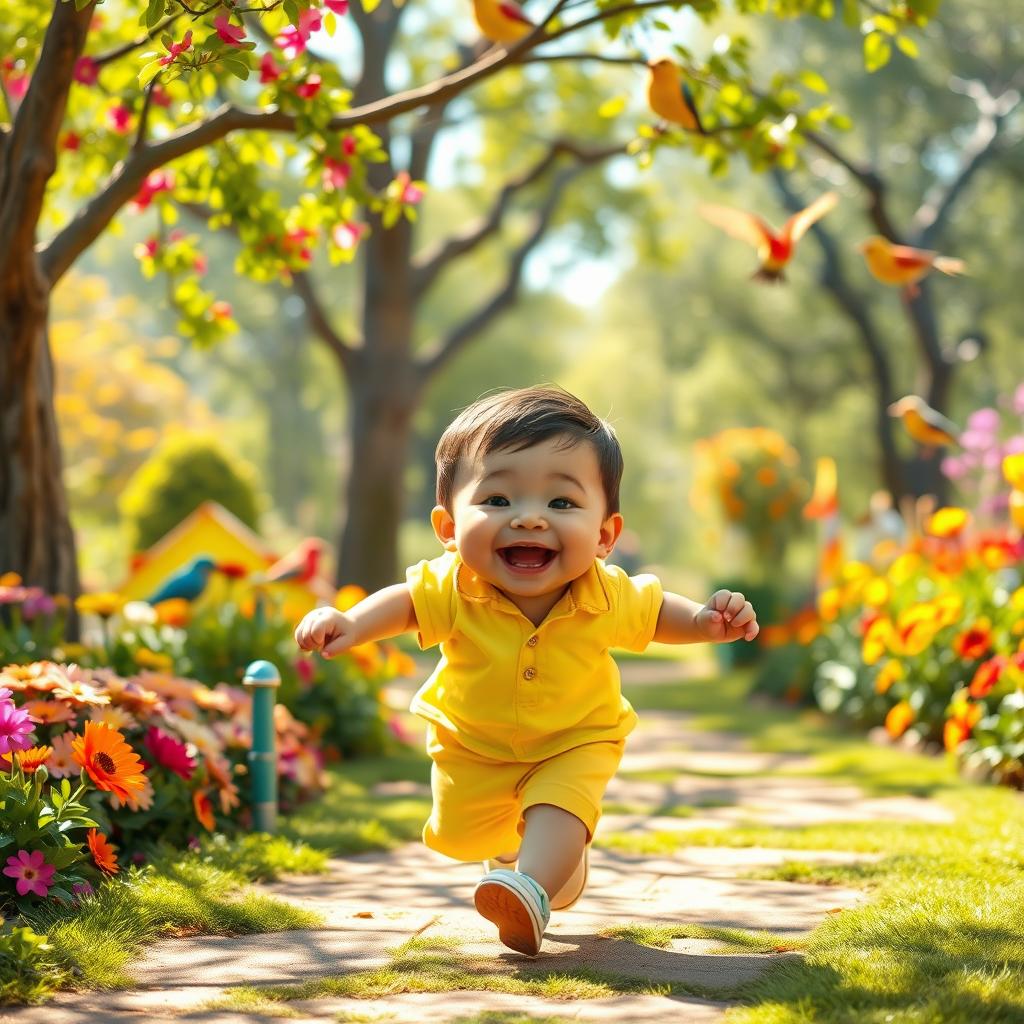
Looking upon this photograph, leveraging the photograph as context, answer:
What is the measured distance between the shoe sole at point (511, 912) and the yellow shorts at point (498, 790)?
1.00 feet

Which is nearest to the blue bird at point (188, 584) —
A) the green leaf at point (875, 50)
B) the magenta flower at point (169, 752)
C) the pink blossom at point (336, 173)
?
the pink blossom at point (336, 173)

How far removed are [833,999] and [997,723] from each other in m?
3.39

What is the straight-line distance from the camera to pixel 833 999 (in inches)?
103

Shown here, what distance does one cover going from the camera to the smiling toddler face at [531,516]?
10.6 ft

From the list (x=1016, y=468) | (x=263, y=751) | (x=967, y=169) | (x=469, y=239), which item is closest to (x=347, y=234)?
(x=263, y=751)

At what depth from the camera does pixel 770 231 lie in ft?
19.8

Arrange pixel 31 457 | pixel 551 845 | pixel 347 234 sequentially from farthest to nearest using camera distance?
pixel 347 234
pixel 31 457
pixel 551 845

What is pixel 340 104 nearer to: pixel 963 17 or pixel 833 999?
pixel 833 999

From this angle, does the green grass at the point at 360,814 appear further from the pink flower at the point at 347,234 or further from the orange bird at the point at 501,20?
the orange bird at the point at 501,20

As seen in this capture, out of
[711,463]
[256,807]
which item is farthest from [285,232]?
[711,463]

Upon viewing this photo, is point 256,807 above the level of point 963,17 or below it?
below

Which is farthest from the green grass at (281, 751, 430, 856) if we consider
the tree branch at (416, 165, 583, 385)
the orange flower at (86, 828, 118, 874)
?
the tree branch at (416, 165, 583, 385)

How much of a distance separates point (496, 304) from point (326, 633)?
12.9 meters

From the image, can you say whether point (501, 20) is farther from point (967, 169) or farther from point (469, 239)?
point (967, 169)
